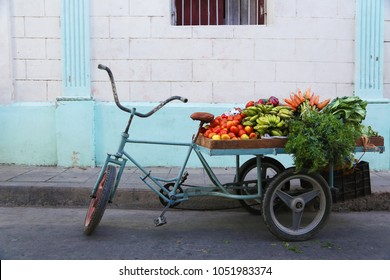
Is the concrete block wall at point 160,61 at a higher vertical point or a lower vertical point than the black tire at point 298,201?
higher

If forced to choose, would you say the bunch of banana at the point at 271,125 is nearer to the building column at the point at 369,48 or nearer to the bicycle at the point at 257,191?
the bicycle at the point at 257,191

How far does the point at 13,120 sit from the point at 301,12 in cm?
467

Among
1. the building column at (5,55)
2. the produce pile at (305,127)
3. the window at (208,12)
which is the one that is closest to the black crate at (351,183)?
the produce pile at (305,127)

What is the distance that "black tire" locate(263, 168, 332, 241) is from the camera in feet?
13.8

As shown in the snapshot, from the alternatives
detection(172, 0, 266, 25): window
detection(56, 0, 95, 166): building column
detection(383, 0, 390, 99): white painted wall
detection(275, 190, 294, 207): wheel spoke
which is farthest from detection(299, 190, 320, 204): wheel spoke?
detection(172, 0, 266, 25): window

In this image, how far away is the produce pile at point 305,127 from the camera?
4.03 meters

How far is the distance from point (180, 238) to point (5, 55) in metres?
4.49

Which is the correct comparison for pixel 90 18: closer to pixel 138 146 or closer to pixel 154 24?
pixel 154 24

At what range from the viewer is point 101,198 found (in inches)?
163

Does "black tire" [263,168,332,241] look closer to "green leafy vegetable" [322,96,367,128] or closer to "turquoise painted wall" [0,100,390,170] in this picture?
"green leafy vegetable" [322,96,367,128]

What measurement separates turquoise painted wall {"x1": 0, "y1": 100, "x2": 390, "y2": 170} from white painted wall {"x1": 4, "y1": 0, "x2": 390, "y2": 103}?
221 mm

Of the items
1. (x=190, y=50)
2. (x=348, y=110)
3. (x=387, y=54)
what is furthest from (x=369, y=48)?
(x=348, y=110)

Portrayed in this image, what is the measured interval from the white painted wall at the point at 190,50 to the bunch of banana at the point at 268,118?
289 cm

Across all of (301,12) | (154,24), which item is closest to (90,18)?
(154,24)
